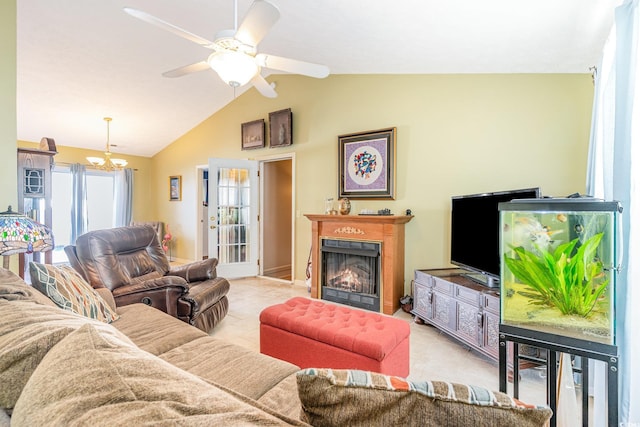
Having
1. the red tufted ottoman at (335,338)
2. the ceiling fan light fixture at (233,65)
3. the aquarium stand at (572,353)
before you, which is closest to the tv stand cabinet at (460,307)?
the red tufted ottoman at (335,338)

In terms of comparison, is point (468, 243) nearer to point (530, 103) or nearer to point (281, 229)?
point (530, 103)

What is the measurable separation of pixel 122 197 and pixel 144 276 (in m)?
4.88

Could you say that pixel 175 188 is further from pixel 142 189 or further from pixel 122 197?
pixel 122 197

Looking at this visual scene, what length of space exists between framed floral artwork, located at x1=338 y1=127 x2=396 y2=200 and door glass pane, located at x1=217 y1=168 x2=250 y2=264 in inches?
75.2

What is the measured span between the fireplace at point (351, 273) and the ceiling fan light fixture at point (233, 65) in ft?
7.87

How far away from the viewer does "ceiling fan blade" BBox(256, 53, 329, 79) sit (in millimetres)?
2250

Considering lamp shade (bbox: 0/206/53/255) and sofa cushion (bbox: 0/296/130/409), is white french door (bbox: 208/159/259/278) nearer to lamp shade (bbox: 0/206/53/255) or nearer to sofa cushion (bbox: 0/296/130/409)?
lamp shade (bbox: 0/206/53/255)

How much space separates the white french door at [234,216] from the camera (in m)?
5.00

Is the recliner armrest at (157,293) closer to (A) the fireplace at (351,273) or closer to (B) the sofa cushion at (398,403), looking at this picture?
(A) the fireplace at (351,273)

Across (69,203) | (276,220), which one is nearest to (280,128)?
(276,220)

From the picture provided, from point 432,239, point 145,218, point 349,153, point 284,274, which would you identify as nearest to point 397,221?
point 432,239

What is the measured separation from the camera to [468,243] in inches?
116

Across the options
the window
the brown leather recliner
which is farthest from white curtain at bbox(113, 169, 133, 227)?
the brown leather recliner

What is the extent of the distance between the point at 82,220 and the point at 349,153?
19.4 feet
